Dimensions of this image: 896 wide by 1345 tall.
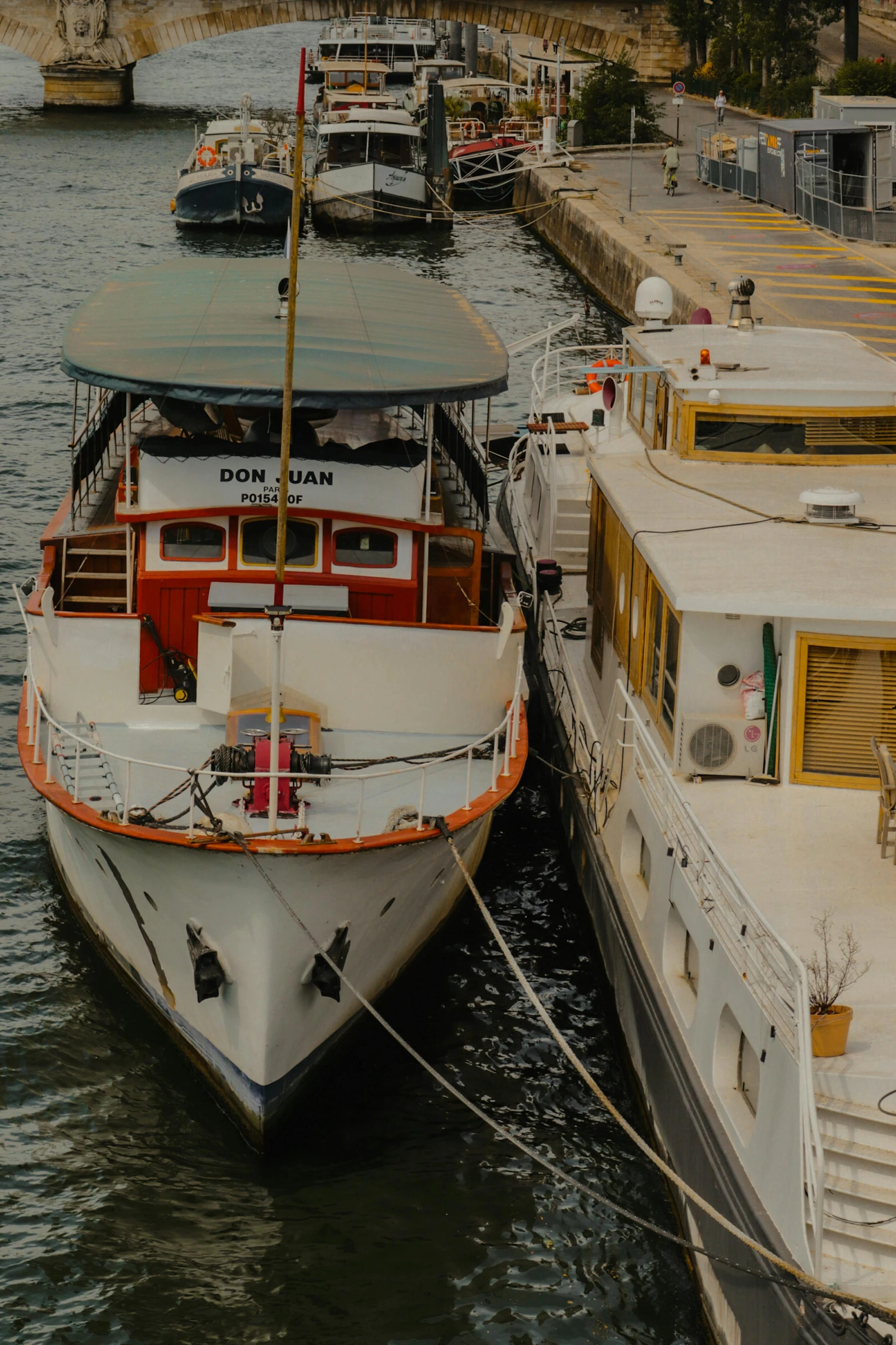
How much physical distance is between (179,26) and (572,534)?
71.2 m

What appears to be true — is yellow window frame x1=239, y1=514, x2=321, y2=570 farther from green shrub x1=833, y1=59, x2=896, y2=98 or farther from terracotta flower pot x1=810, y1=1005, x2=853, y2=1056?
green shrub x1=833, y1=59, x2=896, y2=98

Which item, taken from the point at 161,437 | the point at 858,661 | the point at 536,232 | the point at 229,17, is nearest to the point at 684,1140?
the point at 858,661

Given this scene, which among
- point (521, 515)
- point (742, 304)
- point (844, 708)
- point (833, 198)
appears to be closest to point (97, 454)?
point (521, 515)

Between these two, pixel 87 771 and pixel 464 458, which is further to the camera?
pixel 464 458

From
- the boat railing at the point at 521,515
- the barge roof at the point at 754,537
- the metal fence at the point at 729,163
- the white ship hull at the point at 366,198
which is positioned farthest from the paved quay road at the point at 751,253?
the barge roof at the point at 754,537

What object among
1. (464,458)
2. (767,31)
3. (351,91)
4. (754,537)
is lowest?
(464,458)

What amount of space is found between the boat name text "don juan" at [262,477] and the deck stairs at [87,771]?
2.75m

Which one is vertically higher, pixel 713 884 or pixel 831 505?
pixel 831 505

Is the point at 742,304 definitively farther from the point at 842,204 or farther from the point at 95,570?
the point at 842,204

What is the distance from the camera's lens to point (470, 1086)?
48.1ft

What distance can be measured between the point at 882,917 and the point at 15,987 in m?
8.09

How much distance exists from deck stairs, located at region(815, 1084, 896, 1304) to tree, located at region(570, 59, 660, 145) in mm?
59073

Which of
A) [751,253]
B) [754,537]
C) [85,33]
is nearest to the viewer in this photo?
[754,537]

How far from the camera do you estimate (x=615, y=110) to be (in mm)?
65688
